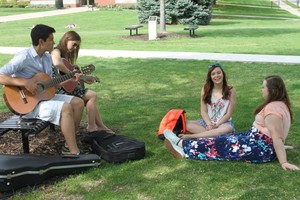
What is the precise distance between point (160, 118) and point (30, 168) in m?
2.90

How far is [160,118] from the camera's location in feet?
22.0

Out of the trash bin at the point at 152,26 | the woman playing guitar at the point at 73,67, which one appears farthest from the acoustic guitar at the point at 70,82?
the trash bin at the point at 152,26

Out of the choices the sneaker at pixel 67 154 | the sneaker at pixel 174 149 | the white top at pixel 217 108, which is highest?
the white top at pixel 217 108

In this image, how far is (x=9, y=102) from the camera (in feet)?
15.2

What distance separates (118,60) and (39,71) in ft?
23.6

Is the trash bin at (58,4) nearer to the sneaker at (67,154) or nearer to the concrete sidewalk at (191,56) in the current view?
the concrete sidewalk at (191,56)

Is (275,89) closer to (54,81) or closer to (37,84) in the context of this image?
(54,81)

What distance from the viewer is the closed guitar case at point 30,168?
3.97 meters

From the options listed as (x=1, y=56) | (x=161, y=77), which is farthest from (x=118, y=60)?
(x=1, y=56)

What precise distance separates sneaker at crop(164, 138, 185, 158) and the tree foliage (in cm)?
2074

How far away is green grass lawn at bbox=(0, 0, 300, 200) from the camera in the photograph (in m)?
4.09

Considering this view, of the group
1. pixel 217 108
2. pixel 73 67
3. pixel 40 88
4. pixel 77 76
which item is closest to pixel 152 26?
pixel 73 67

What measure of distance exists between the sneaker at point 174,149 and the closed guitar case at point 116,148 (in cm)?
31

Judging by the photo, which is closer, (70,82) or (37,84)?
(37,84)
